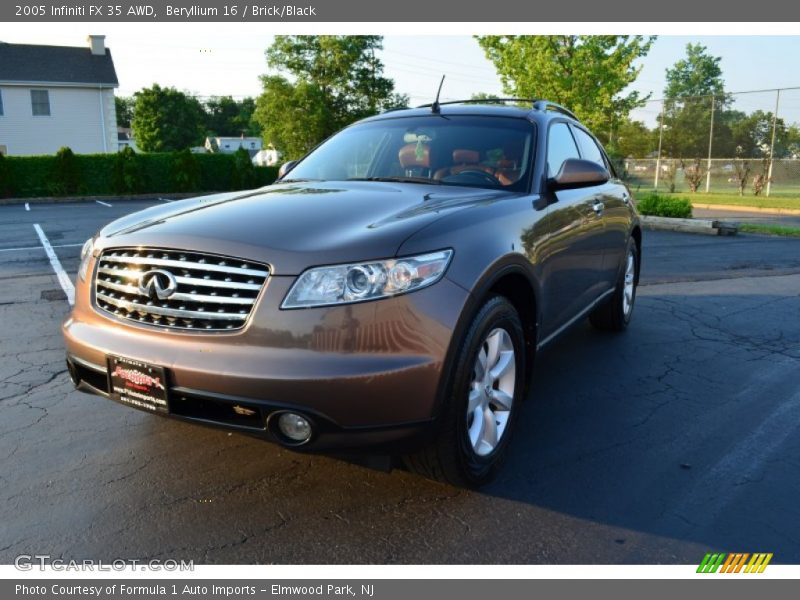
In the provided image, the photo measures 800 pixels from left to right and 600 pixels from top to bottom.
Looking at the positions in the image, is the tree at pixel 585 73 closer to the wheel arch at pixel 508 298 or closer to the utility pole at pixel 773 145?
the utility pole at pixel 773 145

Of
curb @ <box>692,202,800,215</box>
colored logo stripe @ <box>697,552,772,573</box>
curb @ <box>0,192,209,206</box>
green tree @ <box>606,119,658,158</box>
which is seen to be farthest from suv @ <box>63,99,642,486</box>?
green tree @ <box>606,119,658,158</box>

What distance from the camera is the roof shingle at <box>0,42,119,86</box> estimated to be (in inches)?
1351

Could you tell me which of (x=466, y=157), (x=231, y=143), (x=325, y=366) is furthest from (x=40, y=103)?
(x=231, y=143)

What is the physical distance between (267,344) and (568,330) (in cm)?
248

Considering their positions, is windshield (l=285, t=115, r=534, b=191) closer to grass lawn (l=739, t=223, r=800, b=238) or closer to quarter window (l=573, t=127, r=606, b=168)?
quarter window (l=573, t=127, r=606, b=168)

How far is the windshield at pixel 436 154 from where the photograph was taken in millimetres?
3912

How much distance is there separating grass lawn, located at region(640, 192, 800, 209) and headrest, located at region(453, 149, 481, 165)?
2302 cm

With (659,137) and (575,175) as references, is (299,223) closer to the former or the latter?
(575,175)

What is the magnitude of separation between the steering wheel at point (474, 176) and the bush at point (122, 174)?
2530 cm

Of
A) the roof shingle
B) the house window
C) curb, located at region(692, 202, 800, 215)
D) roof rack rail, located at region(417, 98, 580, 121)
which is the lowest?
curb, located at region(692, 202, 800, 215)

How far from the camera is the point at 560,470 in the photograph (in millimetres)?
3295

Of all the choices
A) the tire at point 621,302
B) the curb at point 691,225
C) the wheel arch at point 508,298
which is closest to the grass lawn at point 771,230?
the curb at point 691,225

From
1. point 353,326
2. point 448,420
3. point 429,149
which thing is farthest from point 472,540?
point 429,149

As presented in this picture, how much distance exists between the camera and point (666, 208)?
16.3 metres
